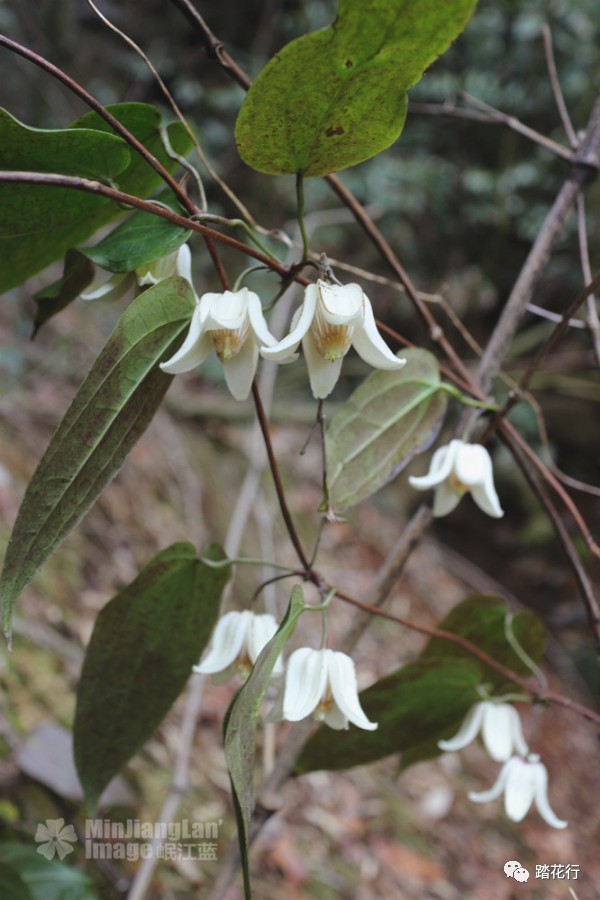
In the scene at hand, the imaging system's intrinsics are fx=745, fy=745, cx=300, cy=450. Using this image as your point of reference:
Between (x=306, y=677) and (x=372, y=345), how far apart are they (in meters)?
0.25

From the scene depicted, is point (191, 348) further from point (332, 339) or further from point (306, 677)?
point (306, 677)

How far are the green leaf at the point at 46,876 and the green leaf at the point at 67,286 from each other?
596mm

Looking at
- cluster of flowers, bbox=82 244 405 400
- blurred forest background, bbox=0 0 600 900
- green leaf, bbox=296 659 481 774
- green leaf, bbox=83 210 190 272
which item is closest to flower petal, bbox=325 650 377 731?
green leaf, bbox=296 659 481 774

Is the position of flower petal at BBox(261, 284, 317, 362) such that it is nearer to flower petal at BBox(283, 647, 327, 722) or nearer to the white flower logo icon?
flower petal at BBox(283, 647, 327, 722)

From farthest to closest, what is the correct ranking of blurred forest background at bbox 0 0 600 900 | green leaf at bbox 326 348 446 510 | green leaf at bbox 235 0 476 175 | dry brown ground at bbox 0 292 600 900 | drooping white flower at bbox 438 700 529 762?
blurred forest background at bbox 0 0 600 900, dry brown ground at bbox 0 292 600 900, drooping white flower at bbox 438 700 529 762, green leaf at bbox 326 348 446 510, green leaf at bbox 235 0 476 175

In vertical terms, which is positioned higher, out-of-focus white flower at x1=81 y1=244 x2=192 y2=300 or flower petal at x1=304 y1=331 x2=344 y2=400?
out-of-focus white flower at x1=81 y1=244 x2=192 y2=300

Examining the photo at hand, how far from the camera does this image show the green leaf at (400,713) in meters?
0.69

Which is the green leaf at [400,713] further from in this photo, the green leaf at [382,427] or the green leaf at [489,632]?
the green leaf at [382,427]

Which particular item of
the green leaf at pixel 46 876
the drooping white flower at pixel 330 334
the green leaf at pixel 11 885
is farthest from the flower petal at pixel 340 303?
the green leaf at pixel 46 876

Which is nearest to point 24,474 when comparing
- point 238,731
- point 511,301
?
point 511,301

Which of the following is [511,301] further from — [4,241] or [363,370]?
[363,370]

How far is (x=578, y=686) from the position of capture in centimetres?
277

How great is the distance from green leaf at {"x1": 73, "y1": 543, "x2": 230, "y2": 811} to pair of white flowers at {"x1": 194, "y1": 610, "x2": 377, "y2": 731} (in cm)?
4

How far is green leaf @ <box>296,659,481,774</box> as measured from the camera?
69 centimetres
